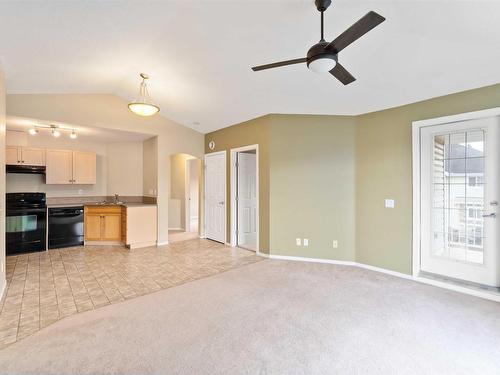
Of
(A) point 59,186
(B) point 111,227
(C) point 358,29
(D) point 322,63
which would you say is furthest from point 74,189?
(C) point 358,29

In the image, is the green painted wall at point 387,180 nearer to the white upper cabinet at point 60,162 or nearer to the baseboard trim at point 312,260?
the baseboard trim at point 312,260

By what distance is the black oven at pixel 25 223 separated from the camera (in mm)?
4664

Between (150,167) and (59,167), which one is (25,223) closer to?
(59,167)

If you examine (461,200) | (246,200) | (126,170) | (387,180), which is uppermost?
(126,170)

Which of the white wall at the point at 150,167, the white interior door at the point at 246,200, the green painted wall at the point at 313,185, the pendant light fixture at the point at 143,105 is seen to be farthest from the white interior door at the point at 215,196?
the pendant light fixture at the point at 143,105

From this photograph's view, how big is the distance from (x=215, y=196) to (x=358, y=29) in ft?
15.2

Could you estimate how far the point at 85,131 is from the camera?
513 cm

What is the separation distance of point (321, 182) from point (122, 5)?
3514 mm

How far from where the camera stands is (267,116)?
4.62 m

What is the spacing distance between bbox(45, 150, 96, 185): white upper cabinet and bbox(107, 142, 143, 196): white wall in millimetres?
540

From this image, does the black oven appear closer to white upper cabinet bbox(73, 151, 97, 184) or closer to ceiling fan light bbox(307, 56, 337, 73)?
white upper cabinet bbox(73, 151, 97, 184)

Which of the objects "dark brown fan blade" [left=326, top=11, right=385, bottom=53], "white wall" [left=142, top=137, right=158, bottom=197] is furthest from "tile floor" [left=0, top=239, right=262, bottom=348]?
"dark brown fan blade" [left=326, top=11, right=385, bottom=53]

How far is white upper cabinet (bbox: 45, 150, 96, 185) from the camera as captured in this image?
536 cm

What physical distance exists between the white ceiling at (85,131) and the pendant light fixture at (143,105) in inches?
37.6
